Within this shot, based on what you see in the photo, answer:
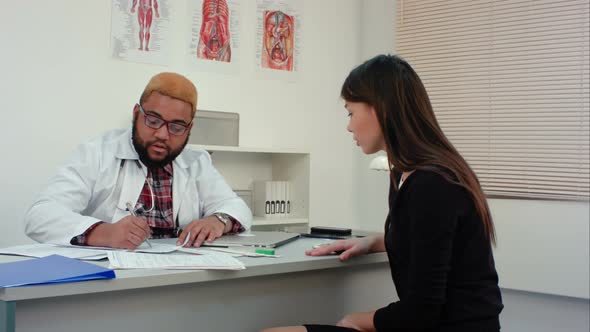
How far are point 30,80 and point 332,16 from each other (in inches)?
81.8

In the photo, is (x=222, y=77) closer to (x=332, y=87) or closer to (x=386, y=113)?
(x=332, y=87)

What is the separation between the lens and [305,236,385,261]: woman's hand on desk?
1596 millimetres

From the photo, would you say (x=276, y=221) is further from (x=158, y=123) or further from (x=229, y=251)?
(x=229, y=251)

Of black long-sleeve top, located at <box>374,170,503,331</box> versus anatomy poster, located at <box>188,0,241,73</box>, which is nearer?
black long-sleeve top, located at <box>374,170,503,331</box>

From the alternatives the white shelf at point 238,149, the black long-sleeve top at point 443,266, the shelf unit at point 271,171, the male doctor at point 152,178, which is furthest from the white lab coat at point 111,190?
the shelf unit at point 271,171

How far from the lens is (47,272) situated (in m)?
1.17

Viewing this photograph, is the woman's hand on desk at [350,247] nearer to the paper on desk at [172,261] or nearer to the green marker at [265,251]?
the green marker at [265,251]

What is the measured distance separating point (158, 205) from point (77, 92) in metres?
1.06

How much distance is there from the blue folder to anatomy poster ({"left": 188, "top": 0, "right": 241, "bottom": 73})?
225 cm

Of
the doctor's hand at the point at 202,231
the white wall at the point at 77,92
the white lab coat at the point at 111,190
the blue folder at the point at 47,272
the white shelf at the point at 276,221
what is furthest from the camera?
the white shelf at the point at 276,221

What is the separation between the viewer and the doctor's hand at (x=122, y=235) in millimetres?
1581

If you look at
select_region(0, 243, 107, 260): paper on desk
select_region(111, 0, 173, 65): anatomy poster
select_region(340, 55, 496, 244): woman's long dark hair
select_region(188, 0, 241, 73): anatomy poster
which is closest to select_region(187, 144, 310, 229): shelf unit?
select_region(188, 0, 241, 73): anatomy poster

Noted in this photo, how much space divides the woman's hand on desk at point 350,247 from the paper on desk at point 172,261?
0.87 ft

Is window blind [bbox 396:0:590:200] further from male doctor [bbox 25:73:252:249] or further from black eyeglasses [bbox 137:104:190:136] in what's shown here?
black eyeglasses [bbox 137:104:190:136]
